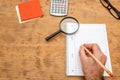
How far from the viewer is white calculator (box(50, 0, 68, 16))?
44.5 inches

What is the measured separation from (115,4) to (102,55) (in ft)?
1.23

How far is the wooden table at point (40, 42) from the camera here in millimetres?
988

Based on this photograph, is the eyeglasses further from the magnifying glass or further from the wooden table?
the magnifying glass

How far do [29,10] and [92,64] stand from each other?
0.49 meters

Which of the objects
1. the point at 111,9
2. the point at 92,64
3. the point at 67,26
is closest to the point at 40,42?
the point at 67,26

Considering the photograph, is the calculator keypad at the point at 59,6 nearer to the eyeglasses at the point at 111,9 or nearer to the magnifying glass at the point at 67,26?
the magnifying glass at the point at 67,26

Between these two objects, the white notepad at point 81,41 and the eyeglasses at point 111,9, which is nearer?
the white notepad at point 81,41

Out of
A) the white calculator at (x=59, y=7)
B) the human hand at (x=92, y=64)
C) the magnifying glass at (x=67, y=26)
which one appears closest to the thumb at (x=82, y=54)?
the human hand at (x=92, y=64)

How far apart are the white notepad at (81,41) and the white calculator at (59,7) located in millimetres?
88

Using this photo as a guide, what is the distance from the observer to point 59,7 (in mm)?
1148

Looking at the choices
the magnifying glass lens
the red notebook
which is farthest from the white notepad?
the red notebook

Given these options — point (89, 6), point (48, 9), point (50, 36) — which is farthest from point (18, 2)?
point (89, 6)

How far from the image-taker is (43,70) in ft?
3.25

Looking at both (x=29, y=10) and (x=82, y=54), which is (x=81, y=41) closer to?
(x=82, y=54)
